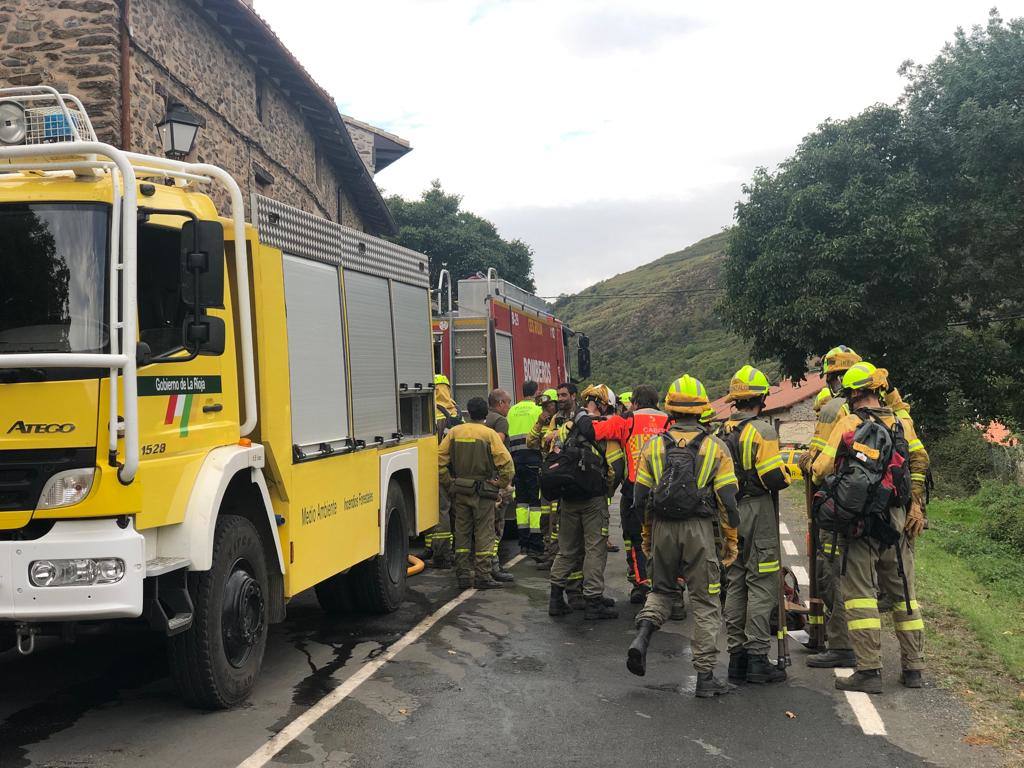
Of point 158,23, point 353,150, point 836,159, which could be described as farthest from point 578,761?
point 836,159

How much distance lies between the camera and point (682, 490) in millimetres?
6168

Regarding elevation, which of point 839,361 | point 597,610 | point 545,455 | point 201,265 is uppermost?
point 201,265

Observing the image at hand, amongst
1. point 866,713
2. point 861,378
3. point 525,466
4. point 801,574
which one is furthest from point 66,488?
point 801,574

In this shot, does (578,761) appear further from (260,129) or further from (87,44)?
(260,129)

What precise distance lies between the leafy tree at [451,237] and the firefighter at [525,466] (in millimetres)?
32347

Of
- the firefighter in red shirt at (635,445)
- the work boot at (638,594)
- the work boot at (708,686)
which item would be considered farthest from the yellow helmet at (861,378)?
the work boot at (638,594)

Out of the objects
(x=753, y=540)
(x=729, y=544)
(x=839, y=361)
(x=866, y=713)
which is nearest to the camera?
(x=866, y=713)

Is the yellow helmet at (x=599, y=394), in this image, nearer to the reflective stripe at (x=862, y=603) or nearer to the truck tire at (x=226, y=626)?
the reflective stripe at (x=862, y=603)

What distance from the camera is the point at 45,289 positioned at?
4.81 metres

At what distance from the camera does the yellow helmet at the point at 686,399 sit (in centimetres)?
641

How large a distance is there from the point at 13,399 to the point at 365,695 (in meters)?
2.58

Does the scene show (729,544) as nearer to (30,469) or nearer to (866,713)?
(866,713)

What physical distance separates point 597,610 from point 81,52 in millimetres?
7699

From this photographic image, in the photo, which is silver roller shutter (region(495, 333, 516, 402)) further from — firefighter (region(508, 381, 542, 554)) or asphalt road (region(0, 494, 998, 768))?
asphalt road (region(0, 494, 998, 768))
